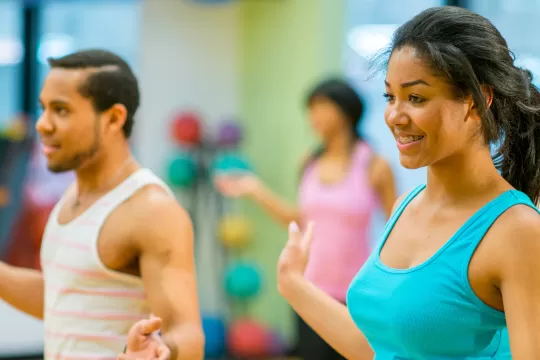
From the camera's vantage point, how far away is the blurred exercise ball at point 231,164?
4996mm

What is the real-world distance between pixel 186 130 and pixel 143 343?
3.86 metres

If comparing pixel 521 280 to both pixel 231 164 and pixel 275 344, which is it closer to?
pixel 231 164

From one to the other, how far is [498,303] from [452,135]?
0.26 m

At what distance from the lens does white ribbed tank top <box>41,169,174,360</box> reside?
184cm

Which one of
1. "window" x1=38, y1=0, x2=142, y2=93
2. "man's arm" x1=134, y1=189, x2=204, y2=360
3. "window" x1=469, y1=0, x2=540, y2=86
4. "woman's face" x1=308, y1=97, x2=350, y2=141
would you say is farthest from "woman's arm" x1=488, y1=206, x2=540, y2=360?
"window" x1=38, y1=0, x2=142, y2=93

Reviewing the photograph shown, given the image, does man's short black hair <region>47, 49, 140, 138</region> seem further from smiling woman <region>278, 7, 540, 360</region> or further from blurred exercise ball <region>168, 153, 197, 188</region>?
blurred exercise ball <region>168, 153, 197, 188</region>

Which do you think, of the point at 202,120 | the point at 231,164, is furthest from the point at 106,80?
the point at 202,120

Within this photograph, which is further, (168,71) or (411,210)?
(168,71)

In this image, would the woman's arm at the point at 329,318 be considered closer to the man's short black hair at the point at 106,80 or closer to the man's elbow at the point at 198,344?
the man's elbow at the point at 198,344

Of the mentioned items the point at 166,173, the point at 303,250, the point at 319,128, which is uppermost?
the point at 303,250

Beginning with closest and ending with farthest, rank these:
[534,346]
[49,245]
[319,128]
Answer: [534,346] → [49,245] → [319,128]

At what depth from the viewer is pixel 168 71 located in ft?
18.5

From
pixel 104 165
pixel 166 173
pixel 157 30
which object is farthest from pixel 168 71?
pixel 104 165

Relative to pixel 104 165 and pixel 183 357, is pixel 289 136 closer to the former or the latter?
pixel 104 165
